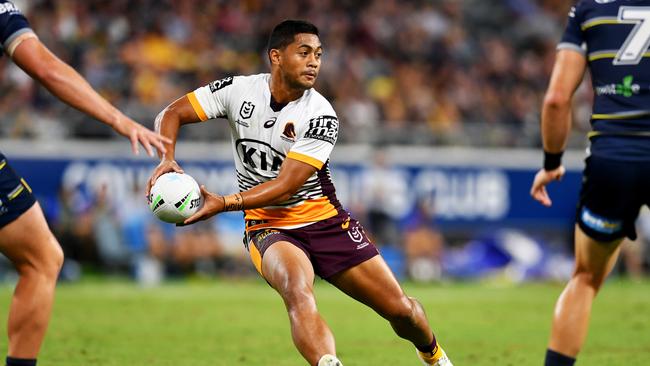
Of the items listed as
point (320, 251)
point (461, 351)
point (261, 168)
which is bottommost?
point (461, 351)

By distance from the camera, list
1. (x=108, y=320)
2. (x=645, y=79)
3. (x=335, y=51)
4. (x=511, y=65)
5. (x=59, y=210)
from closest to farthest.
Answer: (x=645, y=79), (x=108, y=320), (x=59, y=210), (x=335, y=51), (x=511, y=65)

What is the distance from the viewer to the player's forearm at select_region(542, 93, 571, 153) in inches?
241

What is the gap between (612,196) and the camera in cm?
610

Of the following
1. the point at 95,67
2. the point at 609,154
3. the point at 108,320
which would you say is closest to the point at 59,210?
the point at 95,67

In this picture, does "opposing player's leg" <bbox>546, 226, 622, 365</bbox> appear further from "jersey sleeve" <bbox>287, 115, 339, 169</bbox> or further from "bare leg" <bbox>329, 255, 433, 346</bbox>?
"jersey sleeve" <bbox>287, 115, 339, 169</bbox>

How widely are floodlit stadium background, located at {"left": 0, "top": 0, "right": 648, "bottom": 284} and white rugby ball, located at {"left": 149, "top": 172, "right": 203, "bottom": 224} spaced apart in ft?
41.7

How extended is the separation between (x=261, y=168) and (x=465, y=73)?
693 inches

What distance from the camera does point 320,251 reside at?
301 inches

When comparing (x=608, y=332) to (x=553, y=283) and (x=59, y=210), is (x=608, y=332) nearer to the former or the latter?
(x=553, y=283)

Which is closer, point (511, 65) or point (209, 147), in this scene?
point (209, 147)

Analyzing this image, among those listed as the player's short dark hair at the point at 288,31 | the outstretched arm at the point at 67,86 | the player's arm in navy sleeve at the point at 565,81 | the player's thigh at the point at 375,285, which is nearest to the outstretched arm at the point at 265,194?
the player's thigh at the point at 375,285

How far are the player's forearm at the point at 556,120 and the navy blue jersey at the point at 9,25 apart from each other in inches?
123

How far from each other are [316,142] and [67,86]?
2.19 m

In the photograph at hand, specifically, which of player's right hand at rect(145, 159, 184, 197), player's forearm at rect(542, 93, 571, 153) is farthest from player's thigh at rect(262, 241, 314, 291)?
player's forearm at rect(542, 93, 571, 153)
